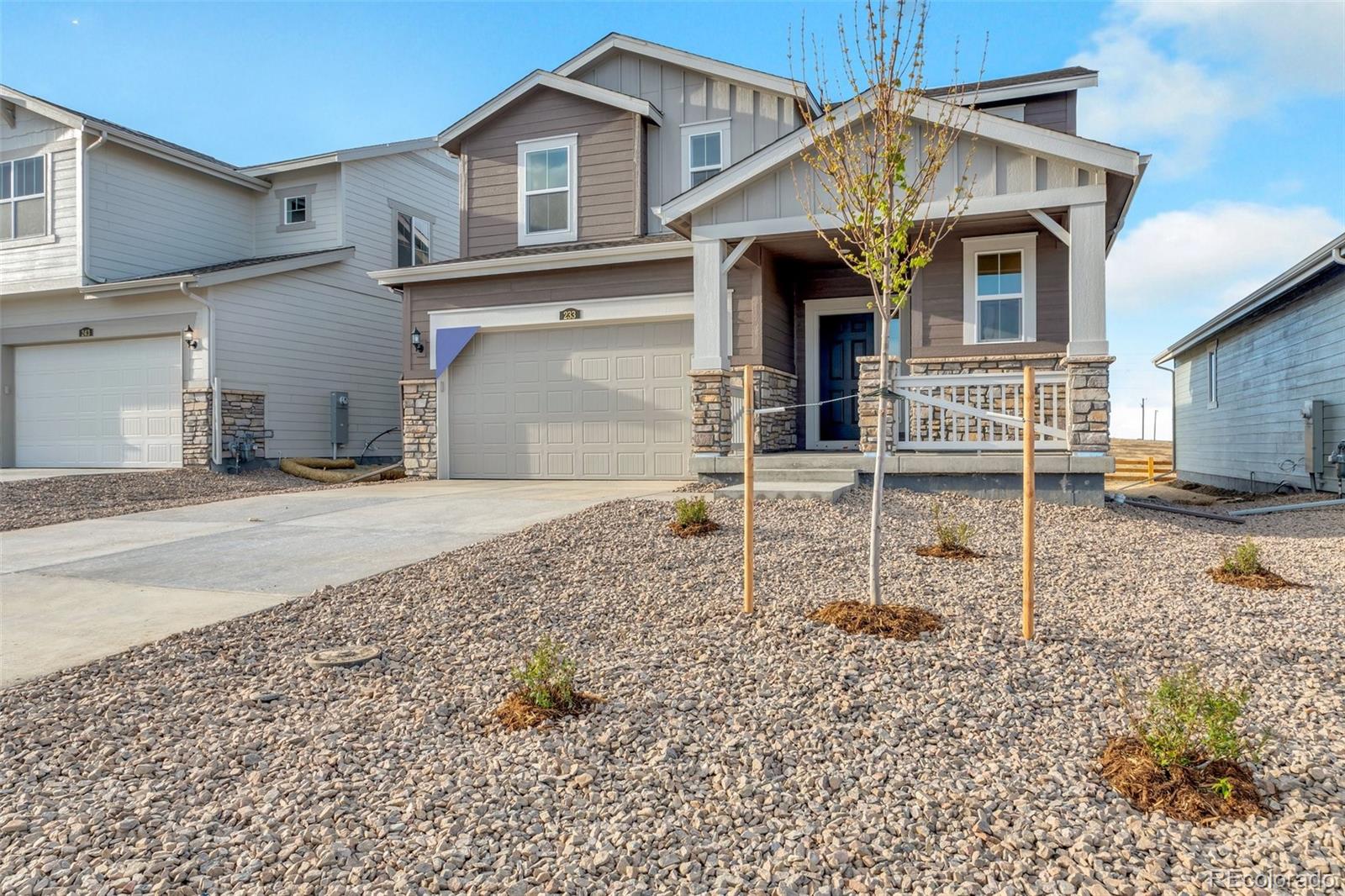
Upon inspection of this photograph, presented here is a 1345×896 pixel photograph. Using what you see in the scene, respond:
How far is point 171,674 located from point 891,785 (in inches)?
123

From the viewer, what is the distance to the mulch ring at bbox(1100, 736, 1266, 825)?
91.2 inches

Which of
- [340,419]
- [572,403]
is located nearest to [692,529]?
[572,403]

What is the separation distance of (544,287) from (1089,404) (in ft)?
23.3

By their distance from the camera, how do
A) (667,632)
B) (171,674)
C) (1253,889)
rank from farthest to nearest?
(667,632)
(171,674)
(1253,889)

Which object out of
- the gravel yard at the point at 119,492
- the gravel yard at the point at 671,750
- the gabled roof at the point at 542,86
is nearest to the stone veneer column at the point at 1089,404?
the gravel yard at the point at 671,750

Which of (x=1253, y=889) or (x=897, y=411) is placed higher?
(x=897, y=411)

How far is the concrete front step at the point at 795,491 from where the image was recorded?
23.4ft

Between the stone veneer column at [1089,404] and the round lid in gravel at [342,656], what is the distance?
6.56m

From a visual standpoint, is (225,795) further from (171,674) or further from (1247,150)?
(1247,150)

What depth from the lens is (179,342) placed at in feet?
43.2

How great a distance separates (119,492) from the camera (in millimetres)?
10602

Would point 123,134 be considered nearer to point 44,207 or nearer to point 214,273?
point 44,207

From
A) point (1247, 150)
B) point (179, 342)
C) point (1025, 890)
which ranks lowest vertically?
point (1025, 890)

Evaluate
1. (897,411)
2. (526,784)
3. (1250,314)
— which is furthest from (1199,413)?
(526,784)
